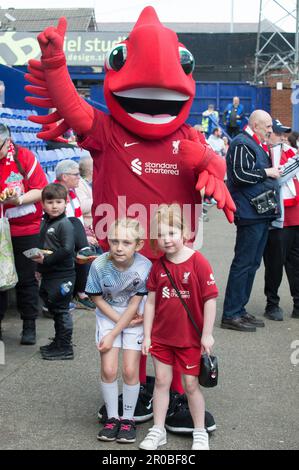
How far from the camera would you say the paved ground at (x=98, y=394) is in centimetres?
432

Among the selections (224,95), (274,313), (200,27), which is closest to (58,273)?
(274,313)

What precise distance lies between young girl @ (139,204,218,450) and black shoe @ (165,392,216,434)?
0.14 m

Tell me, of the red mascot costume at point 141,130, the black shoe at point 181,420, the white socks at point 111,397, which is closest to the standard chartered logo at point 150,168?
the red mascot costume at point 141,130

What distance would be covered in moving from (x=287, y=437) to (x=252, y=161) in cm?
288

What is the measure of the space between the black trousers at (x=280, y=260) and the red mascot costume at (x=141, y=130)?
8.62 feet

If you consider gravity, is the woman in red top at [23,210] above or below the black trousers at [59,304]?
above

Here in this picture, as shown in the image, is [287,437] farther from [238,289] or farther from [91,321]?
[91,321]

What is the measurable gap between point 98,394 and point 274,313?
2.68m

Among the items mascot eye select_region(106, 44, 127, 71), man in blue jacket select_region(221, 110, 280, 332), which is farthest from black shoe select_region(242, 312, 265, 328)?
mascot eye select_region(106, 44, 127, 71)

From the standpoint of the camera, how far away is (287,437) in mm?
4355

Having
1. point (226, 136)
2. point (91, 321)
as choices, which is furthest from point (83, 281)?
point (226, 136)

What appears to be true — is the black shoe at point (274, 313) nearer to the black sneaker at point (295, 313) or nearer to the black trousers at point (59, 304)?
the black sneaker at point (295, 313)

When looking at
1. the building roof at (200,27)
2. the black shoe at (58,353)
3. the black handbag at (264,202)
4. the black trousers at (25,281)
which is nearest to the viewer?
the black shoe at (58,353)

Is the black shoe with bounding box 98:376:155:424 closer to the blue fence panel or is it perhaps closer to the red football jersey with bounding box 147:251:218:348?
the red football jersey with bounding box 147:251:218:348
